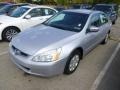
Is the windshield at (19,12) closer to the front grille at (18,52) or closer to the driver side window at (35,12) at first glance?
the driver side window at (35,12)

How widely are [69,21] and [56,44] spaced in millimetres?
1445

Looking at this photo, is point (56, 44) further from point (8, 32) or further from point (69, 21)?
point (8, 32)

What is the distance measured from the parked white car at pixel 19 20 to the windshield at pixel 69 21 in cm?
204

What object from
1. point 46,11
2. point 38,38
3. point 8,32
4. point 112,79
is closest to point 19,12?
point 8,32

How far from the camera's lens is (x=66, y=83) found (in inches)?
159

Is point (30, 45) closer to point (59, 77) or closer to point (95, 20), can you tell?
point (59, 77)

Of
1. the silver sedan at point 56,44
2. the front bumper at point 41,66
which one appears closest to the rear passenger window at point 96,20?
the silver sedan at point 56,44

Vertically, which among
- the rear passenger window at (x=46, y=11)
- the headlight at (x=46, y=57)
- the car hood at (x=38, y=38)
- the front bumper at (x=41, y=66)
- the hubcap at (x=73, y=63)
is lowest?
the hubcap at (x=73, y=63)

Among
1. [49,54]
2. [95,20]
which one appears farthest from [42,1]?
[49,54]

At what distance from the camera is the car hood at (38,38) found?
3.79 meters

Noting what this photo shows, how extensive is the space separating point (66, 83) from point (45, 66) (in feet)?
2.59

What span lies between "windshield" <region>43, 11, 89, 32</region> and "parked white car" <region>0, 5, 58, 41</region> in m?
2.04

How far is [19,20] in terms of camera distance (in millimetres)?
7020

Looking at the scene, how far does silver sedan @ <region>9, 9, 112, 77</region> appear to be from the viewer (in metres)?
3.66
